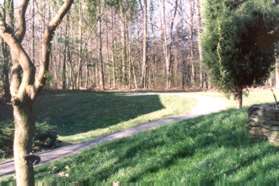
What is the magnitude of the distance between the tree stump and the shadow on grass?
641 inches

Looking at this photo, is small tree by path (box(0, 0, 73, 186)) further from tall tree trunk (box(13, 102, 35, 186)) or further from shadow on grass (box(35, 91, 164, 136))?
shadow on grass (box(35, 91, 164, 136))

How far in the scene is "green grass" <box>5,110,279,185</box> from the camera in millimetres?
6363

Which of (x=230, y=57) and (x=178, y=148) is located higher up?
(x=230, y=57)

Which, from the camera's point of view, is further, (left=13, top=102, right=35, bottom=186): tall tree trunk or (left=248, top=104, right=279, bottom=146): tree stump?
(left=248, top=104, right=279, bottom=146): tree stump

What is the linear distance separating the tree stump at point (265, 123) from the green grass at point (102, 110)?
48.4 ft

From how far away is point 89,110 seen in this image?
30078 mm

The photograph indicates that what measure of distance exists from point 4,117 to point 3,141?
13.3 m

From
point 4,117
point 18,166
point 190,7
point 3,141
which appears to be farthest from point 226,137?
point 190,7

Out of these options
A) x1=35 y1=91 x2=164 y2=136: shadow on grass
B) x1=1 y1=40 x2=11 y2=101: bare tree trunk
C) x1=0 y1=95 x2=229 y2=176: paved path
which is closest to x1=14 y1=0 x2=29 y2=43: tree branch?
x1=0 y1=95 x2=229 y2=176: paved path

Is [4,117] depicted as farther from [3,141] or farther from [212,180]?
[212,180]

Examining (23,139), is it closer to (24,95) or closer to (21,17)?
(24,95)

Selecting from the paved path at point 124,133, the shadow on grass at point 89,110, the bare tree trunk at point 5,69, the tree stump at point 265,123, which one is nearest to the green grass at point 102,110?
the shadow on grass at point 89,110

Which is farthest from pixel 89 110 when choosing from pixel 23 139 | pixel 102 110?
pixel 23 139

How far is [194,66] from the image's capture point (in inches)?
2363
